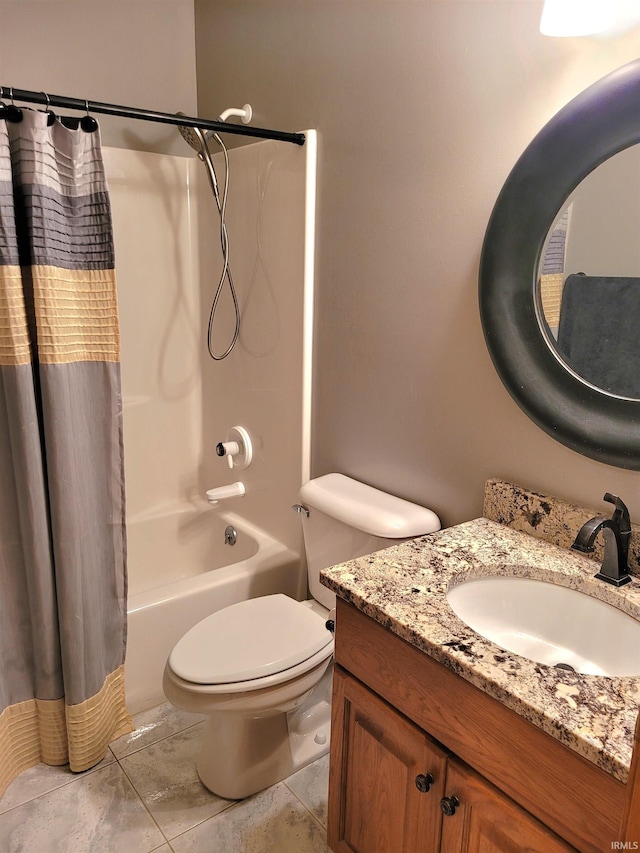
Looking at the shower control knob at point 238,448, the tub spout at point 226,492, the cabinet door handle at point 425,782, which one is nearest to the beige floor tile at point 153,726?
the tub spout at point 226,492

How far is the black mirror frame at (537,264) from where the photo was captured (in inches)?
43.9

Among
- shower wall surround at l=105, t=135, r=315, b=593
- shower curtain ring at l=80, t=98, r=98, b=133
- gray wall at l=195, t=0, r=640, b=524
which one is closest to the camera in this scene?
gray wall at l=195, t=0, r=640, b=524

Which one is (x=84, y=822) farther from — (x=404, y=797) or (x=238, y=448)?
(x=238, y=448)

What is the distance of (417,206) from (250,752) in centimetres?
152

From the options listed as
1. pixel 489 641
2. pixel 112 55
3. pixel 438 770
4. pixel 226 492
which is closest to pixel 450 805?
pixel 438 770

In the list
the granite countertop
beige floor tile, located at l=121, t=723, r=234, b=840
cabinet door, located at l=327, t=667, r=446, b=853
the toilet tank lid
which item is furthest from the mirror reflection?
beige floor tile, located at l=121, t=723, r=234, b=840

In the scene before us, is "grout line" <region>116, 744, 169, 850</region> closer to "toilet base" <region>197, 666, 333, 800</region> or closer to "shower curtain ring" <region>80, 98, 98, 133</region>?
"toilet base" <region>197, 666, 333, 800</region>

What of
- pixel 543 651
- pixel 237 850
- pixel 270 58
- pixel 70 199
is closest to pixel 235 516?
pixel 237 850

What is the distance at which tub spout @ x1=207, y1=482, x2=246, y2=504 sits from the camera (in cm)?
230

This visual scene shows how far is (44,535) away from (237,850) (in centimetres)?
93

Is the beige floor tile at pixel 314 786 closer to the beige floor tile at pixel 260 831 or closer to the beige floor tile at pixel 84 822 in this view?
the beige floor tile at pixel 260 831

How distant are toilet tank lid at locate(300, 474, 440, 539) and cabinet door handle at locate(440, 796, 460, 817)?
0.63 meters

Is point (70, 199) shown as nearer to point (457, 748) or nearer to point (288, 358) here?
point (288, 358)

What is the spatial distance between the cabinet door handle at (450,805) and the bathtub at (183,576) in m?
1.13
